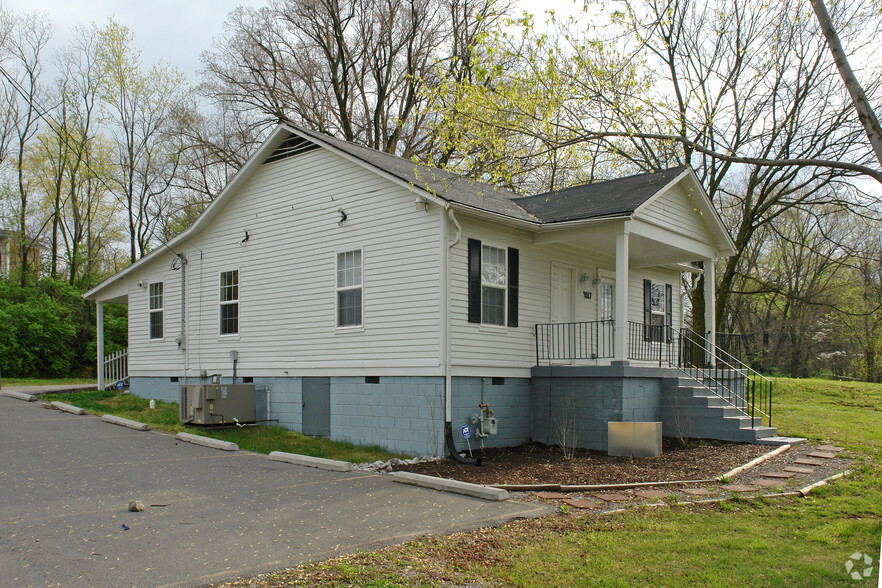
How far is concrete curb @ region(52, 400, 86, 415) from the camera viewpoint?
15.6 meters

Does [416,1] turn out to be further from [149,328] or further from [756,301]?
[756,301]

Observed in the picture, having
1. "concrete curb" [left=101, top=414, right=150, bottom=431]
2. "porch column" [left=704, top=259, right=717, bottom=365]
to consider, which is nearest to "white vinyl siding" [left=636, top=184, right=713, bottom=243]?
"porch column" [left=704, top=259, right=717, bottom=365]

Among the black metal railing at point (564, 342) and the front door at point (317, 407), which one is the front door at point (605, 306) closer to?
the black metal railing at point (564, 342)

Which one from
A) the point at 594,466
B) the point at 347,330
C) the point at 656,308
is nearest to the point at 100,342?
the point at 347,330

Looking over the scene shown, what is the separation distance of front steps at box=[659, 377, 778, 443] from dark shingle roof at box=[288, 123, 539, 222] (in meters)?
4.07

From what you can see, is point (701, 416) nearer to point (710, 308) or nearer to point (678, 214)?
point (710, 308)

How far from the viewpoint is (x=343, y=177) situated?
1330 centimetres

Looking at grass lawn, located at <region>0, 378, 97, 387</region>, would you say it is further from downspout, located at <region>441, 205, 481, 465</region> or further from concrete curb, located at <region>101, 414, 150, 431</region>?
downspout, located at <region>441, 205, 481, 465</region>

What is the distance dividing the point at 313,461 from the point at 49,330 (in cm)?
2114

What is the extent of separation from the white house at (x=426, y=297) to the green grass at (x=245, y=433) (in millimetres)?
429

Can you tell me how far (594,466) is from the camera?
34.6ft

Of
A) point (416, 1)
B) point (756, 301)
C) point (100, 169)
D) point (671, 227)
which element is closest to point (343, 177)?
point (671, 227)

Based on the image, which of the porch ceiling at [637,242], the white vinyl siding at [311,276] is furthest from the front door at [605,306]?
the white vinyl siding at [311,276]

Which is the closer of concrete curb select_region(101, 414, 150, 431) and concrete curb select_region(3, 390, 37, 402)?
concrete curb select_region(101, 414, 150, 431)
